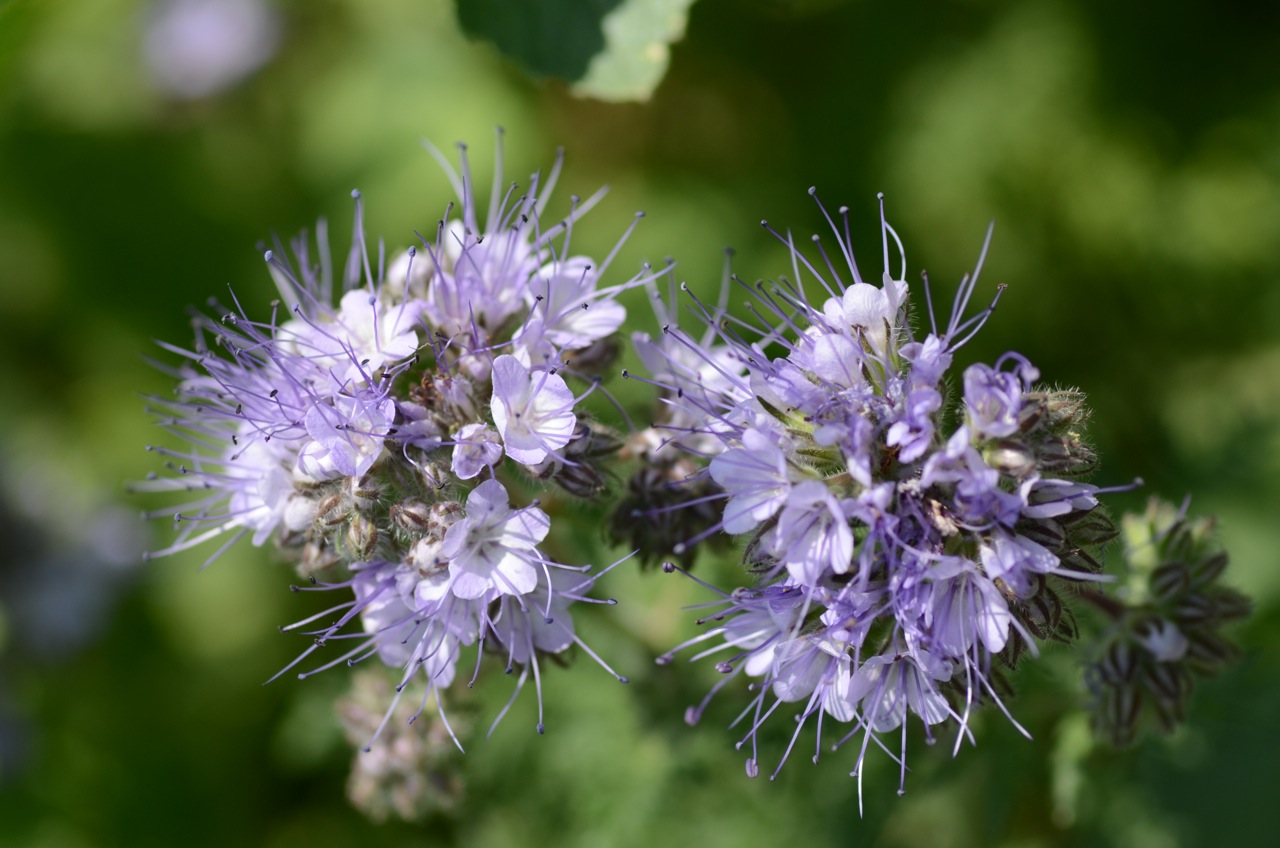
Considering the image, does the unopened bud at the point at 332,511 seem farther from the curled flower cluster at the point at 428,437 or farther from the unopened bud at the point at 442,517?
the unopened bud at the point at 442,517

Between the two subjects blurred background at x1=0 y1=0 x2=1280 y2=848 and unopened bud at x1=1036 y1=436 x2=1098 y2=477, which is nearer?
unopened bud at x1=1036 y1=436 x2=1098 y2=477

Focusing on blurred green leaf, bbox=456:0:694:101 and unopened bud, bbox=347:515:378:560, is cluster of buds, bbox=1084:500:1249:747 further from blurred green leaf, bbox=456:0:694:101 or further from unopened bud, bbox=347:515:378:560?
blurred green leaf, bbox=456:0:694:101

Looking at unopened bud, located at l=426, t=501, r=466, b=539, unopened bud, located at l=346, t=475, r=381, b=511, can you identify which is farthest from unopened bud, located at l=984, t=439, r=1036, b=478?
unopened bud, located at l=346, t=475, r=381, b=511

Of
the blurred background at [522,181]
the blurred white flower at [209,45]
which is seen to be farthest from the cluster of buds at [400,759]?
the blurred white flower at [209,45]

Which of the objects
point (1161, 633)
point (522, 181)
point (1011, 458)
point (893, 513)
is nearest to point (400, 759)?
point (893, 513)

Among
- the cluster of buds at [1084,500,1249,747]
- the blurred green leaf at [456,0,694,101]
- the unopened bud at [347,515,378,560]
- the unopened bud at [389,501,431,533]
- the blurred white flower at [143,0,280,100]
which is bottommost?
the blurred white flower at [143,0,280,100]

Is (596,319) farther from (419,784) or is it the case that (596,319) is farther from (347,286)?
(419,784)

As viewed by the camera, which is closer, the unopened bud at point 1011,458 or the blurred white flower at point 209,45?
the unopened bud at point 1011,458
